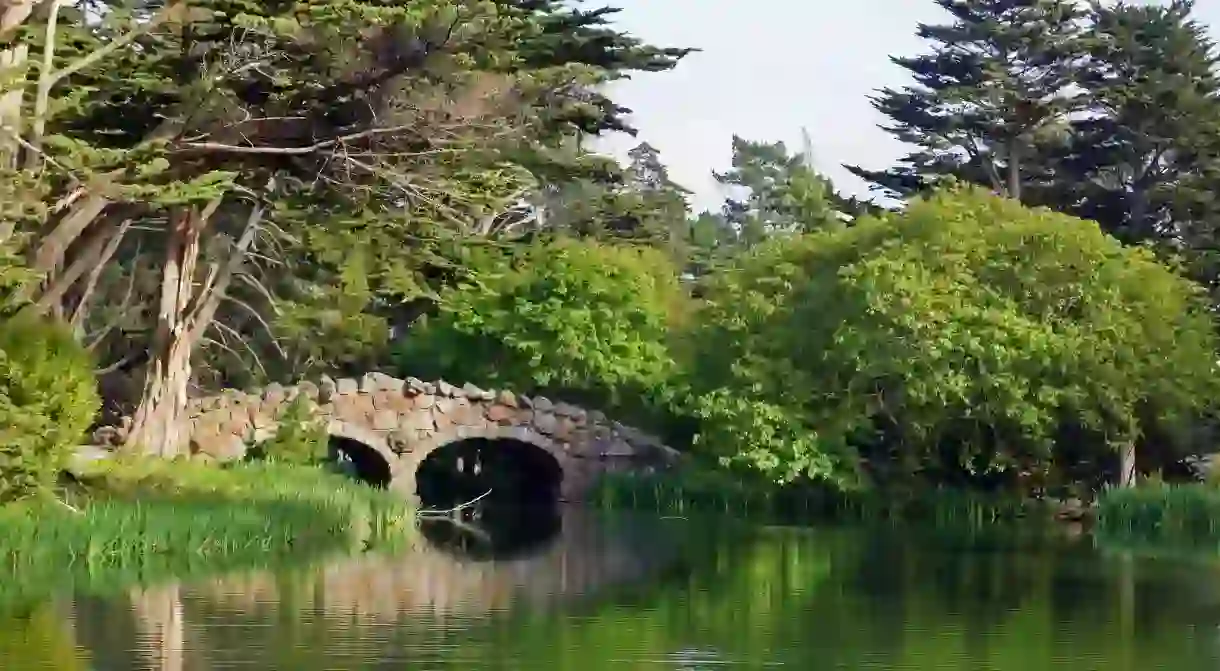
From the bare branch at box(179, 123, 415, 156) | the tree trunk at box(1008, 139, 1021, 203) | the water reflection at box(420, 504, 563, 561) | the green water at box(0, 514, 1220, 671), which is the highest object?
the tree trunk at box(1008, 139, 1021, 203)

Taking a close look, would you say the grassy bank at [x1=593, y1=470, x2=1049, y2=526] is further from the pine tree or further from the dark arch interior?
the pine tree

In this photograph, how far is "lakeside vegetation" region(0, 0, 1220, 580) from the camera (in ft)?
61.5

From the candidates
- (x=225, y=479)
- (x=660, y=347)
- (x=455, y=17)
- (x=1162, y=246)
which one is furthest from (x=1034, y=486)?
(x=455, y=17)

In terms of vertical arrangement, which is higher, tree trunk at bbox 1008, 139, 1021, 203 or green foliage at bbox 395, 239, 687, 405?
tree trunk at bbox 1008, 139, 1021, 203

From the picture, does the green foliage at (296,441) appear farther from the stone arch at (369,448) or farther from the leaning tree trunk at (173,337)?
the leaning tree trunk at (173,337)

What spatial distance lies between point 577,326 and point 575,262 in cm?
129

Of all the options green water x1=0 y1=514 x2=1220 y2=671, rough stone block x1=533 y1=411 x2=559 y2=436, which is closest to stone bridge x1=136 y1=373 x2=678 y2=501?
rough stone block x1=533 y1=411 x2=559 y2=436

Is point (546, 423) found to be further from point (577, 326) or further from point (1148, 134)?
point (1148, 134)

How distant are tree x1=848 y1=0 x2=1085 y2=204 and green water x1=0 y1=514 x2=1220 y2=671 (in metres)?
17.8

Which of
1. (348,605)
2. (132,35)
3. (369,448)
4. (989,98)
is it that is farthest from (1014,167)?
(348,605)

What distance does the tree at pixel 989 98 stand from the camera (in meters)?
40.5

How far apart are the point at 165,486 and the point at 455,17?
265 inches

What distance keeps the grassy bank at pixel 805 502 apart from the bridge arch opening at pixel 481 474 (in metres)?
7.06

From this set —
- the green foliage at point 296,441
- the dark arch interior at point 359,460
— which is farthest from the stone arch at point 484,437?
the green foliage at point 296,441
